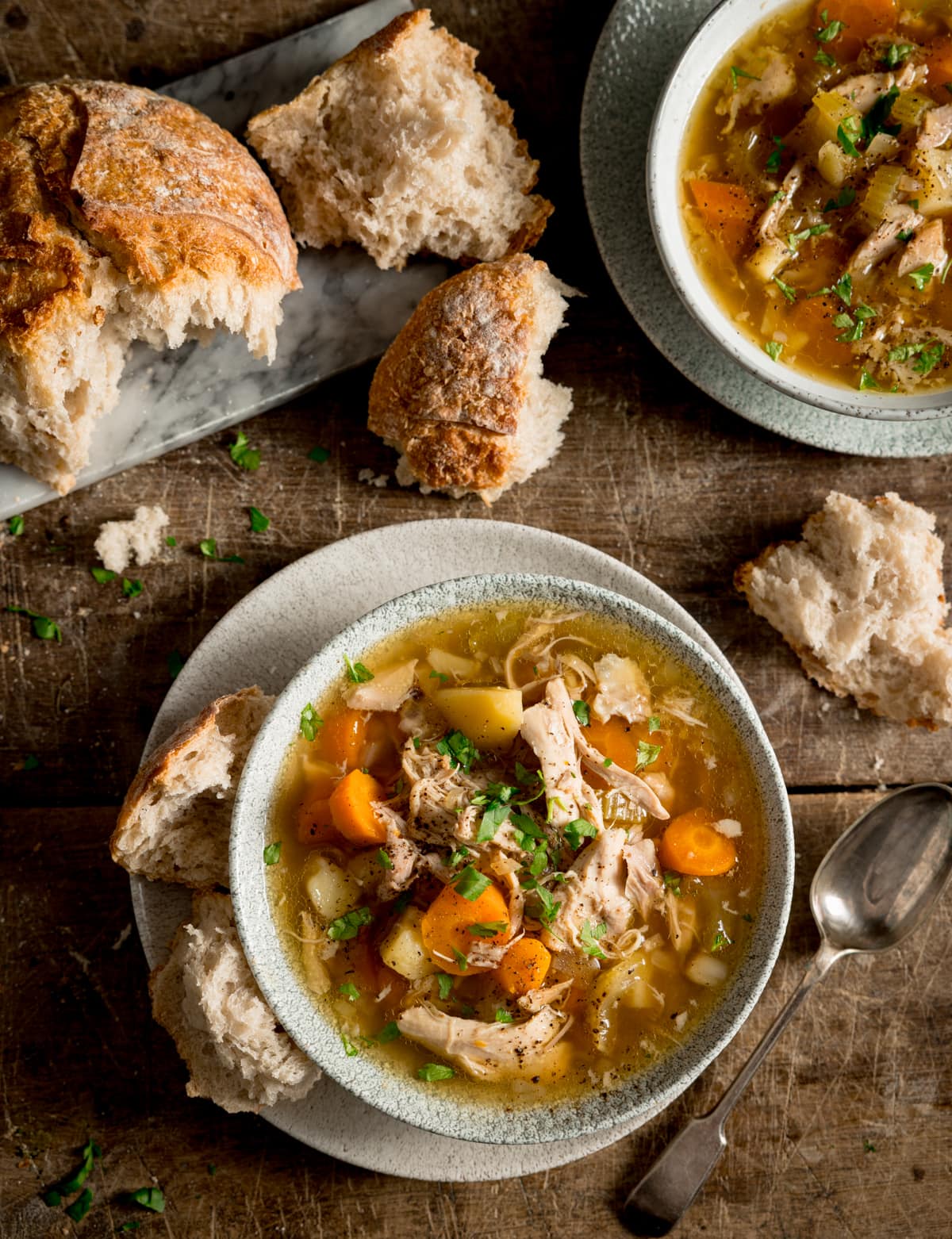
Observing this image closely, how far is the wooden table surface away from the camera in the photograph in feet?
10.6

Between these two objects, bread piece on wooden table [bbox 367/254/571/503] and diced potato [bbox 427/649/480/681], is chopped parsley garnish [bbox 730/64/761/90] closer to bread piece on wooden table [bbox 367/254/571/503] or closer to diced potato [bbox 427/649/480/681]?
bread piece on wooden table [bbox 367/254/571/503]

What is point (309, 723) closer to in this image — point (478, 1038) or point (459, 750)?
point (459, 750)

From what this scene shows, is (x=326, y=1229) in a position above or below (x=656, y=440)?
below

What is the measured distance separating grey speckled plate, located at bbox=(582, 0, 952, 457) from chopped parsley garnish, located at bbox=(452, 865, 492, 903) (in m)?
1.64

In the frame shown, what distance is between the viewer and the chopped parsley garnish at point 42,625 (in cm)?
331

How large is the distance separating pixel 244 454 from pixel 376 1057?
185 centimetres

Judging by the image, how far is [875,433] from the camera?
10.7 ft

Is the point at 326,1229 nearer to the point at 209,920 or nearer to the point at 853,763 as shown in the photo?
the point at 209,920

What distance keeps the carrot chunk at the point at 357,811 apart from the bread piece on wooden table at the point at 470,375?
995 mm

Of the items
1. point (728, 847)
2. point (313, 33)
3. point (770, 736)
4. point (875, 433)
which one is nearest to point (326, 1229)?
point (728, 847)

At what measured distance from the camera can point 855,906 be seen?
3.25 metres

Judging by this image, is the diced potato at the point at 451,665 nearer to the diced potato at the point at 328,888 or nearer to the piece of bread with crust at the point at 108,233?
the diced potato at the point at 328,888

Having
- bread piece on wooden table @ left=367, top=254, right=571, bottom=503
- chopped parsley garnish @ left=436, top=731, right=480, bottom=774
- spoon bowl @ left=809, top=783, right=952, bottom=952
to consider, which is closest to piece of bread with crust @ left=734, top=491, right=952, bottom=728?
spoon bowl @ left=809, top=783, right=952, bottom=952

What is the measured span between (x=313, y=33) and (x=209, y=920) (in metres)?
2.71
